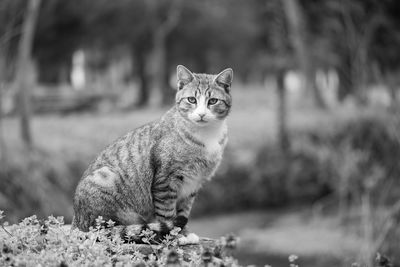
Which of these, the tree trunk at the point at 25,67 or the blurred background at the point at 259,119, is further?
the blurred background at the point at 259,119

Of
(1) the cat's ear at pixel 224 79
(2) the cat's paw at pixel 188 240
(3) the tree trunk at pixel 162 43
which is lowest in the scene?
(2) the cat's paw at pixel 188 240

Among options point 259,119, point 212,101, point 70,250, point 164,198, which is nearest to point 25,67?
point 212,101

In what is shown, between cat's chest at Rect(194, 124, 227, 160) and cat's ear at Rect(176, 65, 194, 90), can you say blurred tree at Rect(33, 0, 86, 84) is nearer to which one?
cat's ear at Rect(176, 65, 194, 90)

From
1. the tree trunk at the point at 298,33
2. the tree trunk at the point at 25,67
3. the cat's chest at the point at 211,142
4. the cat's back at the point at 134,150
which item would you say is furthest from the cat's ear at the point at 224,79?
the tree trunk at the point at 298,33

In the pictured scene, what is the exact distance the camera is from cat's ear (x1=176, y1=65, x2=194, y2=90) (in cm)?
420

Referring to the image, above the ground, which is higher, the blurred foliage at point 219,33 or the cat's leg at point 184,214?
the blurred foliage at point 219,33

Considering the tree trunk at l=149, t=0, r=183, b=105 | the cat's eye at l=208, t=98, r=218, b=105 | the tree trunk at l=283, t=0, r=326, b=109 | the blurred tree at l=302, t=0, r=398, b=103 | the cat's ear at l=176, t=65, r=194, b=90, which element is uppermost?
the tree trunk at l=149, t=0, r=183, b=105

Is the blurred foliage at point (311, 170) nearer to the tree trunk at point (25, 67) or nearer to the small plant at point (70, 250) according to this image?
the tree trunk at point (25, 67)

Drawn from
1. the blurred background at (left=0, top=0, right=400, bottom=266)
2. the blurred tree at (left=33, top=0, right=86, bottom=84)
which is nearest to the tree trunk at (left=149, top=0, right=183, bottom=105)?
the blurred background at (left=0, top=0, right=400, bottom=266)

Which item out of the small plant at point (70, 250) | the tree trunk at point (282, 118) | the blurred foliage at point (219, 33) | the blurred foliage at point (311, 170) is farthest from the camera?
the tree trunk at point (282, 118)

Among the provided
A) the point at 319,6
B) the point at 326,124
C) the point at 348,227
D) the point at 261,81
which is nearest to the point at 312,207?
the point at 348,227

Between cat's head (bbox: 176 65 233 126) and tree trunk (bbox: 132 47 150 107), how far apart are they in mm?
15991

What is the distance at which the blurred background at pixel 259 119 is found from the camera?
30.7 ft

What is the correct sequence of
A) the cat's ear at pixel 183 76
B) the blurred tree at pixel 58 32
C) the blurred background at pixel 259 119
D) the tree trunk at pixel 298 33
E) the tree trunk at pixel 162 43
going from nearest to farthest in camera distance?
the cat's ear at pixel 183 76
the blurred background at pixel 259 119
the blurred tree at pixel 58 32
the tree trunk at pixel 298 33
the tree trunk at pixel 162 43
